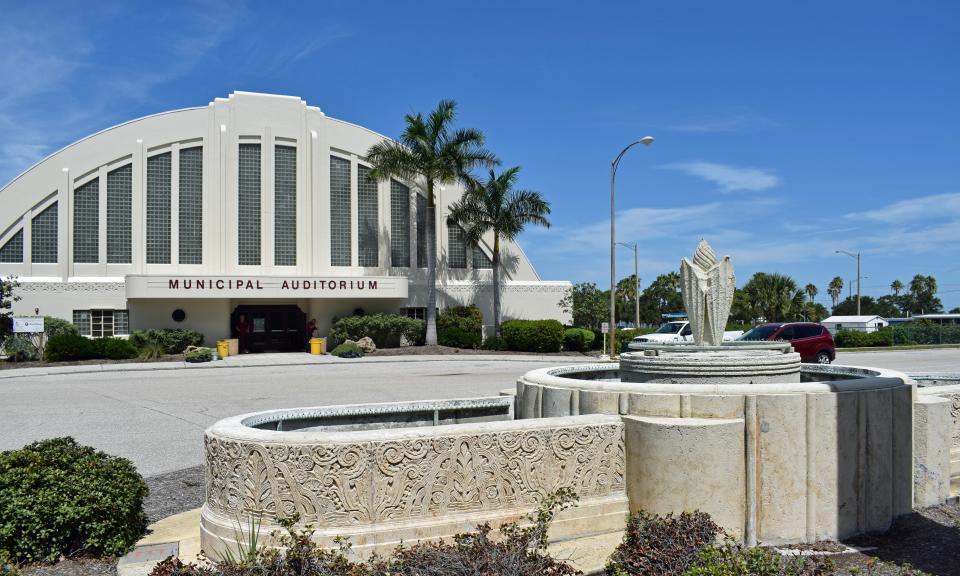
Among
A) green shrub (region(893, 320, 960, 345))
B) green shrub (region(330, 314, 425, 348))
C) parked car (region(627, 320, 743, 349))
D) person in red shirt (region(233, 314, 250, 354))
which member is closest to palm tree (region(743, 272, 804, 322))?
green shrub (region(893, 320, 960, 345))

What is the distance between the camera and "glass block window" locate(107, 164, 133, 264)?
32562mm

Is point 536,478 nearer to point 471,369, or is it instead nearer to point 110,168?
point 471,369

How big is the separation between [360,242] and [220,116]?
28.8ft

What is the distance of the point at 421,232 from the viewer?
37.7 meters

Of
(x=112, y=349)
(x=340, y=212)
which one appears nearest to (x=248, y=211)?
(x=340, y=212)

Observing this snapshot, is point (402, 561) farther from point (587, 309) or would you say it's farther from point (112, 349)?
point (587, 309)

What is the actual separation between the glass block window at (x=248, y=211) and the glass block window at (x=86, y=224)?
6.10m

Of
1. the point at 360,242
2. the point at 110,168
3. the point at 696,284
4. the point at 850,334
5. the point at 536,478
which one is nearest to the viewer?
the point at 536,478

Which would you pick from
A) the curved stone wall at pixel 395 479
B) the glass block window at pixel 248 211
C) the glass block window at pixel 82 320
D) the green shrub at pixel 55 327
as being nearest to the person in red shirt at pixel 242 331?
the glass block window at pixel 248 211

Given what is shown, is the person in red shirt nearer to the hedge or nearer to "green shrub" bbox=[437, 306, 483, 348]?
the hedge

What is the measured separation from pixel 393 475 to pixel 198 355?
26128 millimetres

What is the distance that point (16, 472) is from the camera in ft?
19.2

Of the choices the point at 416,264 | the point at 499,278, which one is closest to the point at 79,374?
the point at 416,264

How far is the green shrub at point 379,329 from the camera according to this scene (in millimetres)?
34000
